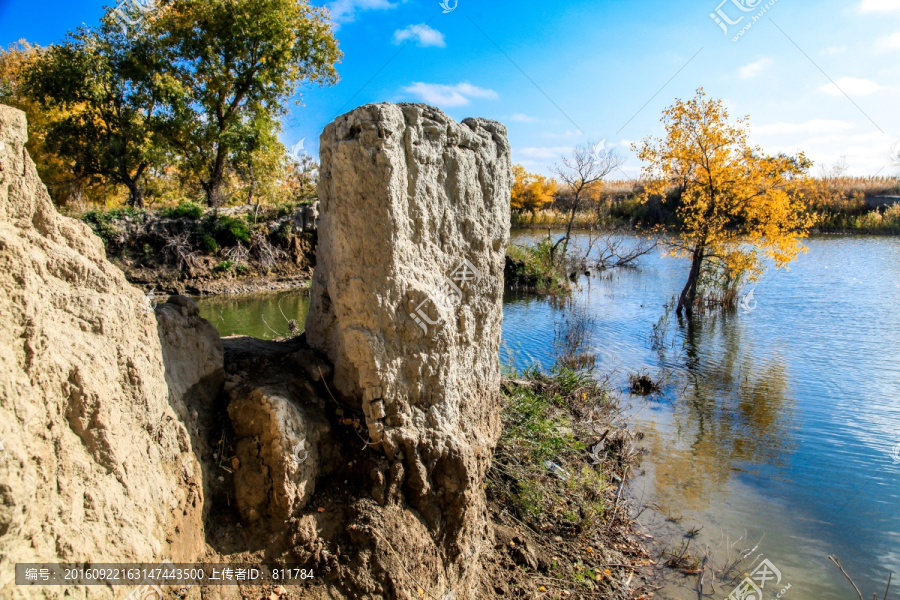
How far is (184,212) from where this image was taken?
58.9ft

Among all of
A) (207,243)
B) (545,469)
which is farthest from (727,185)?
(207,243)

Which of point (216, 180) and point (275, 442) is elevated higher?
point (216, 180)

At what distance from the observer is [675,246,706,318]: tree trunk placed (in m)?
14.8

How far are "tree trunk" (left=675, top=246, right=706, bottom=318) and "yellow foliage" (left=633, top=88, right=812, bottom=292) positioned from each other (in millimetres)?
40

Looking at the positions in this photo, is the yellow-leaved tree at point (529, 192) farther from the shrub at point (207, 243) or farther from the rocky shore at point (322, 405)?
the rocky shore at point (322, 405)

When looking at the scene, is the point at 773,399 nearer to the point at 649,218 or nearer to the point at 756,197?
the point at 756,197

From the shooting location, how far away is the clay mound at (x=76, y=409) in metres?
2.15

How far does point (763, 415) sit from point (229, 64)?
807 inches

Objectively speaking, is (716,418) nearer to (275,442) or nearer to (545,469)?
(545,469)

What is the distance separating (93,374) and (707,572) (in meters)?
5.05

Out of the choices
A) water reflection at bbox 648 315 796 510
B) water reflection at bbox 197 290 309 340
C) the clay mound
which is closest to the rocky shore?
the clay mound

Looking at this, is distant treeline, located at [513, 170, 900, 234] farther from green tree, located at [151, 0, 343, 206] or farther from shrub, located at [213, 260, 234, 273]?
shrub, located at [213, 260, 234, 273]

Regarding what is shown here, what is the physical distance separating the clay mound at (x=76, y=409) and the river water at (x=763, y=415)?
13.5 ft

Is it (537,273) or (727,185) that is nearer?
(727,185)
